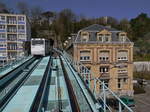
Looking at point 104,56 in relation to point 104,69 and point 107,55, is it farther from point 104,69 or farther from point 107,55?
point 104,69

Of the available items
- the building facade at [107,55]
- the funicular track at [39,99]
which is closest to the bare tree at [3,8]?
the building facade at [107,55]

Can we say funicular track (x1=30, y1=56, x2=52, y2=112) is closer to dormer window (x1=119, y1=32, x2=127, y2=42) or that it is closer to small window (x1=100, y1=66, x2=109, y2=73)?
small window (x1=100, y1=66, x2=109, y2=73)

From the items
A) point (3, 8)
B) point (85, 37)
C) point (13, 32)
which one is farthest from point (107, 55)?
point (3, 8)

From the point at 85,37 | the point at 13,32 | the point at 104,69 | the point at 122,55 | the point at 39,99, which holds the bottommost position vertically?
the point at 104,69

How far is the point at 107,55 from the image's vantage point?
120 ft

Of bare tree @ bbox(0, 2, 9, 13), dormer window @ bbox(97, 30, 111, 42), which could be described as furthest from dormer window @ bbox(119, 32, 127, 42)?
bare tree @ bbox(0, 2, 9, 13)

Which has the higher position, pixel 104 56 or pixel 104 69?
pixel 104 56

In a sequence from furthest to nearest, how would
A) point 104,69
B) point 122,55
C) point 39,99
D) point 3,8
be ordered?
point 3,8 → point 122,55 → point 104,69 → point 39,99

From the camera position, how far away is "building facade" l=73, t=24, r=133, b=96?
3534 cm

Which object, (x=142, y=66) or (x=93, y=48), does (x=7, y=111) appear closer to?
(x=93, y=48)

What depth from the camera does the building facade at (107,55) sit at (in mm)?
35344

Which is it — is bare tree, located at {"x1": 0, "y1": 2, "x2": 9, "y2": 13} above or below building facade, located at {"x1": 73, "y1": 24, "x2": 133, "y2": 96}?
above

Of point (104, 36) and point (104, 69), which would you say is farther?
point (104, 69)

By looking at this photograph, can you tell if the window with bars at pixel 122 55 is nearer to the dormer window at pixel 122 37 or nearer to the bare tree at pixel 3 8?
the dormer window at pixel 122 37
